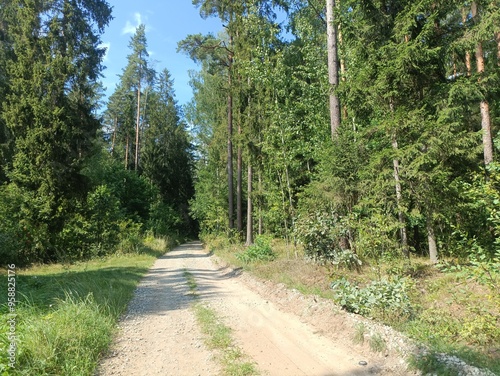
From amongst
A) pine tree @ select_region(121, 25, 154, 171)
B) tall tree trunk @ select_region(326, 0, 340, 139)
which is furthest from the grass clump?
pine tree @ select_region(121, 25, 154, 171)

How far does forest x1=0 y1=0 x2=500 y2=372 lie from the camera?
637cm

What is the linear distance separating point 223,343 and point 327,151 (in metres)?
6.07

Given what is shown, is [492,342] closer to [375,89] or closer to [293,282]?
[293,282]

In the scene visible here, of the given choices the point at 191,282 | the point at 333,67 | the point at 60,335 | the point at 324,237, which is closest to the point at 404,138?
the point at 324,237

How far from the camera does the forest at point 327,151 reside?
20.9ft

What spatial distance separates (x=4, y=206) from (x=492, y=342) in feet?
56.1

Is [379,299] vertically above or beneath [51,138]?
beneath

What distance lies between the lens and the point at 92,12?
20953mm

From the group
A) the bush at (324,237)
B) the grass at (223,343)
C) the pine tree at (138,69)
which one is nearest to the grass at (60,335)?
the grass at (223,343)

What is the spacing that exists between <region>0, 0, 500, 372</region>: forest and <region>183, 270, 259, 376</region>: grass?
180 centimetres

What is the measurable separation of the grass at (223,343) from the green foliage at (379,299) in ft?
6.61

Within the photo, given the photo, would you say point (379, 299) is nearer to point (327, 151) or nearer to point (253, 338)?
point (253, 338)

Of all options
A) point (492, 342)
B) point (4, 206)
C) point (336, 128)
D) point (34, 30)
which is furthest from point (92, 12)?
point (492, 342)

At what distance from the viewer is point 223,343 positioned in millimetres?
4805
